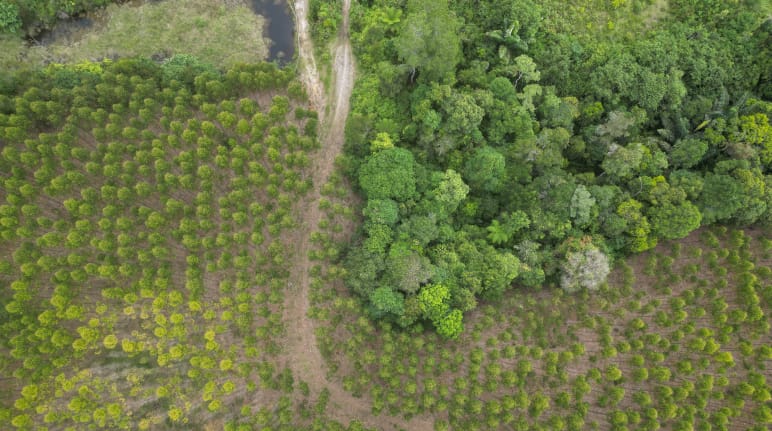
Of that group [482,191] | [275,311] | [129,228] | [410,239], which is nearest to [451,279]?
[410,239]

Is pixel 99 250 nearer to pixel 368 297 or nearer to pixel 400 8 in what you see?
pixel 368 297

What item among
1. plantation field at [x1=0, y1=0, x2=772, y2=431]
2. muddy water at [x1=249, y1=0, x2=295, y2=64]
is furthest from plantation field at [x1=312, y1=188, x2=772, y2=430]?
muddy water at [x1=249, y1=0, x2=295, y2=64]

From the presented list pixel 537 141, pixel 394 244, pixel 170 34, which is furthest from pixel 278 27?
pixel 537 141

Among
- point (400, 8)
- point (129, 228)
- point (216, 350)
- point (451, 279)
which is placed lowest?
point (216, 350)

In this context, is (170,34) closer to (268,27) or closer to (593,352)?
(268,27)

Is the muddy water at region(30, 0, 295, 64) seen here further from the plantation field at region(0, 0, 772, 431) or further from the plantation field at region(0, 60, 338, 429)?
the plantation field at region(0, 60, 338, 429)

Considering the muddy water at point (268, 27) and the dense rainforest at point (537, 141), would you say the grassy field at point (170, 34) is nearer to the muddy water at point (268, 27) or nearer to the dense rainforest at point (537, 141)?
the muddy water at point (268, 27)
